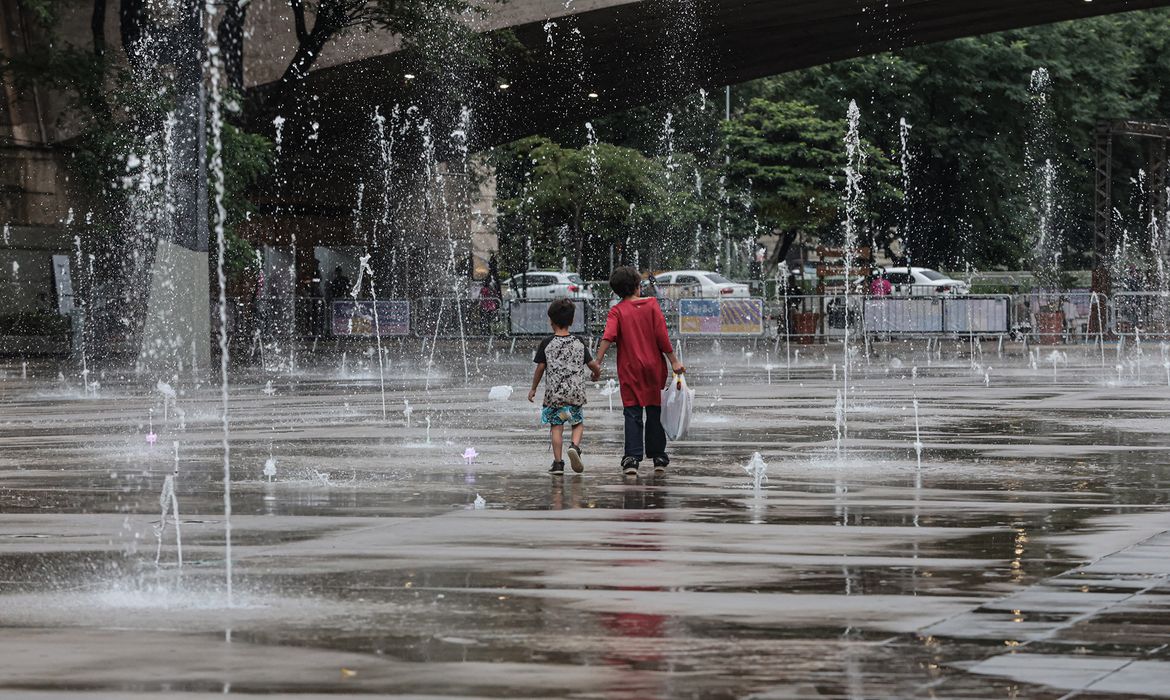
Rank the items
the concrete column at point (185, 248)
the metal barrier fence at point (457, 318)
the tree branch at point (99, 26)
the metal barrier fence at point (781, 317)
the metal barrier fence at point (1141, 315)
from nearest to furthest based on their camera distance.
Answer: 1. the concrete column at point (185, 248)
2. the tree branch at point (99, 26)
3. the metal barrier fence at point (781, 317)
4. the metal barrier fence at point (1141, 315)
5. the metal barrier fence at point (457, 318)

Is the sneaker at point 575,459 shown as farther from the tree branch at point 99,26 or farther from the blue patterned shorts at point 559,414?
the tree branch at point 99,26

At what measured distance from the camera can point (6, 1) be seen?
1650 inches

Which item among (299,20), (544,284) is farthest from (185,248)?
(544,284)

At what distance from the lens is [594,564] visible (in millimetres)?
10102

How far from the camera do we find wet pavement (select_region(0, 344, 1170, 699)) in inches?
285

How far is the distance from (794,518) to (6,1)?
3342cm

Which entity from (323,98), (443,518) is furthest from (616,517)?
(323,98)

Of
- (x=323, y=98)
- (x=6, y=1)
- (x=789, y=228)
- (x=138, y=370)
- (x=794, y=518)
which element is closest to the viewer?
(x=794, y=518)

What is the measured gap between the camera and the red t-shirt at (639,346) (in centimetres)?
1525

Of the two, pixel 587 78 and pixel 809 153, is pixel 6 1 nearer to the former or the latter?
pixel 587 78

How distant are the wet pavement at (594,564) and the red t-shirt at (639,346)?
0.65m

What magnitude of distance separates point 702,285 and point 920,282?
7509 mm

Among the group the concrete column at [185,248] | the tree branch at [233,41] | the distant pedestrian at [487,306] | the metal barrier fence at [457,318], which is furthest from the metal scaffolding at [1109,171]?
the concrete column at [185,248]

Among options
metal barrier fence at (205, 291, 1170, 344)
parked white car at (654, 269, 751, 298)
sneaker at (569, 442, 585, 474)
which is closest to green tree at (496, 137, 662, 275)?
parked white car at (654, 269, 751, 298)
